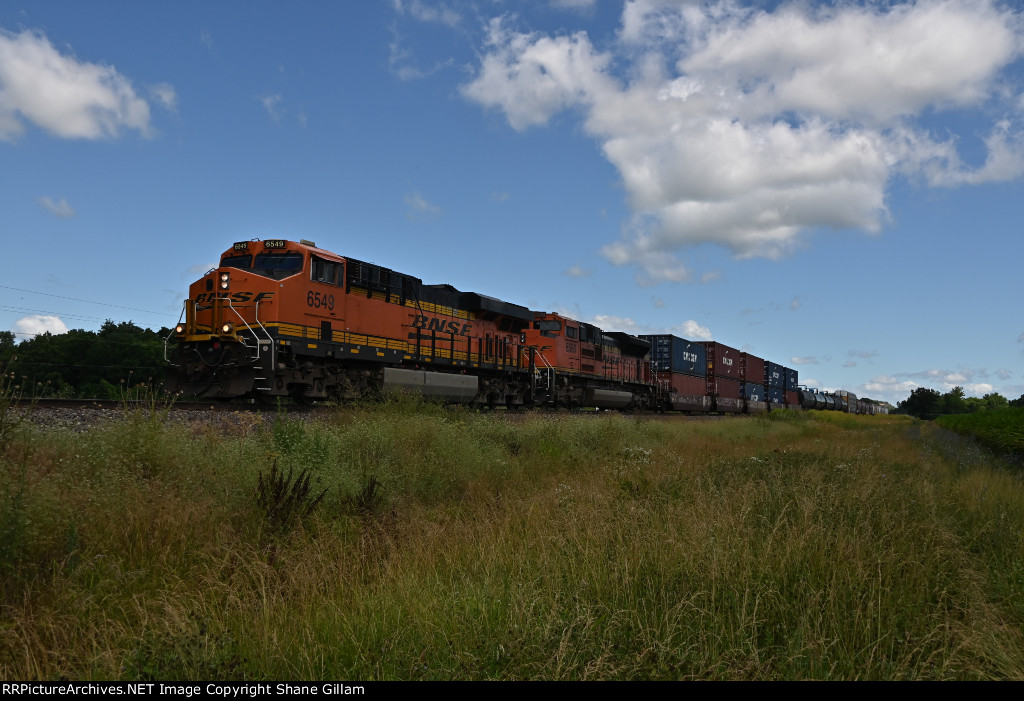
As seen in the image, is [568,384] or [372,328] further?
[568,384]

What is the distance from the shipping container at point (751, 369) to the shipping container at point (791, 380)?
7.90 metres

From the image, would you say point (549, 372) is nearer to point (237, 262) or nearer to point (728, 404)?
point (237, 262)

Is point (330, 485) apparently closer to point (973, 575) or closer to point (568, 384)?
point (973, 575)

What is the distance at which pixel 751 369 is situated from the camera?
163ft

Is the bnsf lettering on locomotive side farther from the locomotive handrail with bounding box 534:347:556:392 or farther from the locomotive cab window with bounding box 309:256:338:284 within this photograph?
the locomotive handrail with bounding box 534:347:556:392

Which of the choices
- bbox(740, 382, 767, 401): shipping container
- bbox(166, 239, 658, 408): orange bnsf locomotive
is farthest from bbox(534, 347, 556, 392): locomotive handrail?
bbox(740, 382, 767, 401): shipping container

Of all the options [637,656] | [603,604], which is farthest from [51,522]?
[637,656]

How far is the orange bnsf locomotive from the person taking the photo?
48.3 ft

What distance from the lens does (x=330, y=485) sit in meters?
6.84

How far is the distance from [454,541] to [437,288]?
1577cm

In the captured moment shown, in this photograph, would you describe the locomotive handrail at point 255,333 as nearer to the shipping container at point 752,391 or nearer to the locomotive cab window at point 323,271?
the locomotive cab window at point 323,271

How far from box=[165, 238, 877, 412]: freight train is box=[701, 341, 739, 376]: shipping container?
15808 millimetres
